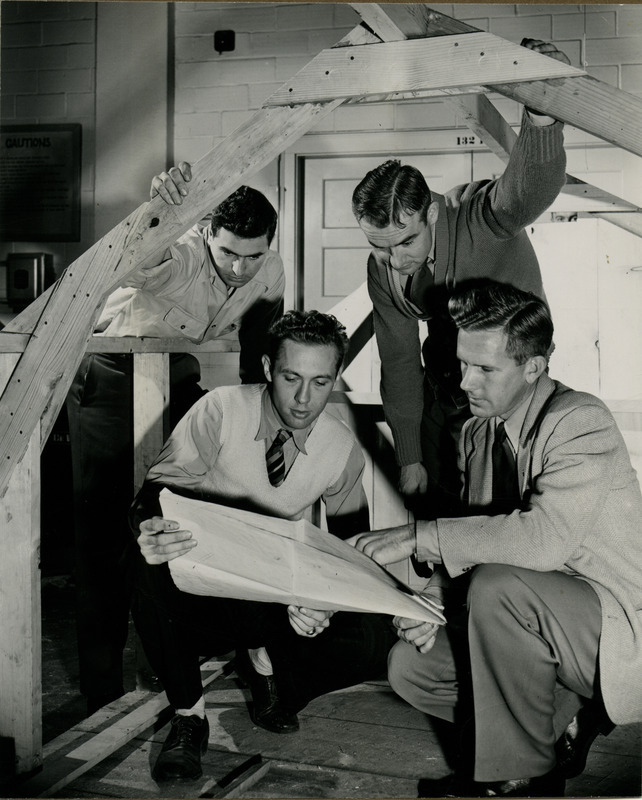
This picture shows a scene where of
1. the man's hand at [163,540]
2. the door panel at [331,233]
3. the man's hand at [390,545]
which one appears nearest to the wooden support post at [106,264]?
the man's hand at [163,540]

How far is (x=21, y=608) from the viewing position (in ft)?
7.16

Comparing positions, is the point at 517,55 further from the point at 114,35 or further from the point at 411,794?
the point at 114,35

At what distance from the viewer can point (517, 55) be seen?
170 cm

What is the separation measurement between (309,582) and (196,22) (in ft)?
14.3

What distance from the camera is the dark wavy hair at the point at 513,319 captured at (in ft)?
7.06

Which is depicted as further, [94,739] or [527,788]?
[94,739]

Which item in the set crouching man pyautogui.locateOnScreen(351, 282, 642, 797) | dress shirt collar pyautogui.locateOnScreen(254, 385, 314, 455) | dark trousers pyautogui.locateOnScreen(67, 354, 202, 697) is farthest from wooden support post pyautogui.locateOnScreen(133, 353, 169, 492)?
crouching man pyautogui.locateOnScreen(351, 282, 642, 797)

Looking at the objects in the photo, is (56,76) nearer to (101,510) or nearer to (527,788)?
(101,510)

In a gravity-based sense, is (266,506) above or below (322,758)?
above

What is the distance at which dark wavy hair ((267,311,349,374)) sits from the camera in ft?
8.46

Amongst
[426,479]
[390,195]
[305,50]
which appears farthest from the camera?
[305,50]

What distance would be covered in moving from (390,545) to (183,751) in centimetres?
89

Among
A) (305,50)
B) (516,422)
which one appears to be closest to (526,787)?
(516,422)

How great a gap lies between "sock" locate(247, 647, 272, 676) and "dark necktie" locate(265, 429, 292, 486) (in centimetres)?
59
